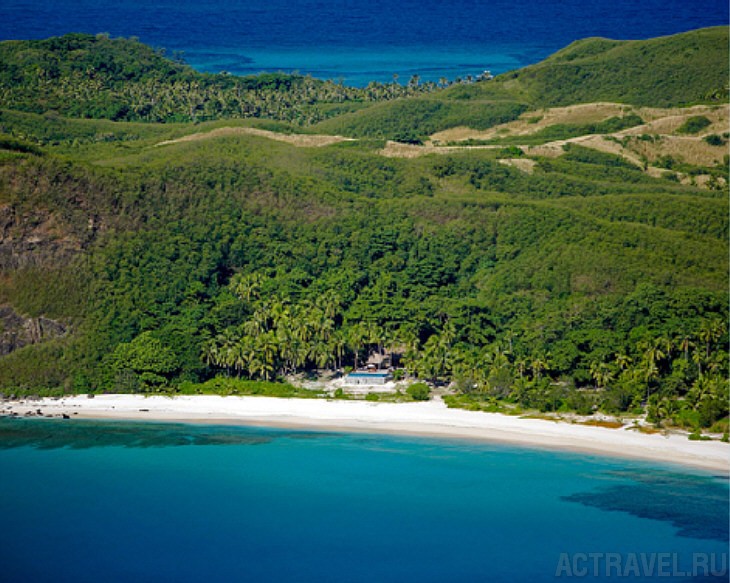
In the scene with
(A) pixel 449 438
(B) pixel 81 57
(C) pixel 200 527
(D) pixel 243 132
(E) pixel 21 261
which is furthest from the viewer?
(B) pixel 81 57

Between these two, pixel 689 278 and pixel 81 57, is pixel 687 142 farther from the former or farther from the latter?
pixel 81 57

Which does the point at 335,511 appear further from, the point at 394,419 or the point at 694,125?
the point at 694,125

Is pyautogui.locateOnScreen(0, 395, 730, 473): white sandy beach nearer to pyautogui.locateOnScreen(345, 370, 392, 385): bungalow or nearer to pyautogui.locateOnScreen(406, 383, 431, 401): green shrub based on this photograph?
pyautogui.locateOnScreen(406, 383, 431, 401): green shrub


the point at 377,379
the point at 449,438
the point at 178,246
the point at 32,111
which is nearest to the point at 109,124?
the point at 32,111

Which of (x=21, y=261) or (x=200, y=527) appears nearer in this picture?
(x=200, y=527)

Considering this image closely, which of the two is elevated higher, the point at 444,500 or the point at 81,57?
the point at 81,57

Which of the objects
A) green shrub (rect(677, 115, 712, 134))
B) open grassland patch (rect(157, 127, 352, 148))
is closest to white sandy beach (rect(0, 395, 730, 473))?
open grassland patch (rect(157, 127, 352, 148))

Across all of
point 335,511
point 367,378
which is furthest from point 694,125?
point 335,511
